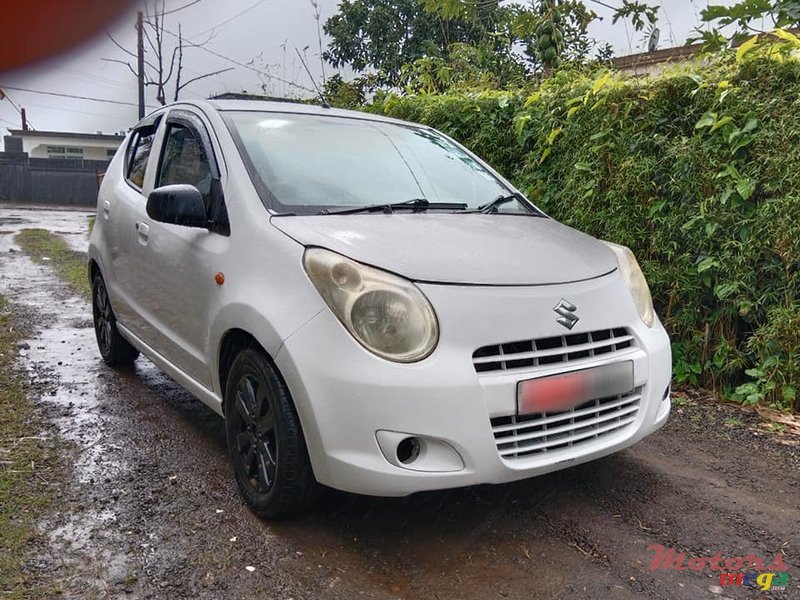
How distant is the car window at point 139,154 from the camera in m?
4.05

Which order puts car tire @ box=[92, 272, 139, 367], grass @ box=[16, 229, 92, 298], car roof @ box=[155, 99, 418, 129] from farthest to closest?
grass @ box=[16, 229, 92, 298], car tire @ box=[92, 272, 139, 367], car roof @ box=[155, 99, 418, 129]

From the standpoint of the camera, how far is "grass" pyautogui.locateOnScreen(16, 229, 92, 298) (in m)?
8.22

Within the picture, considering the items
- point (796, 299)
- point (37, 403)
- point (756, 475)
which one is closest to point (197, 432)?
point (37, 403)

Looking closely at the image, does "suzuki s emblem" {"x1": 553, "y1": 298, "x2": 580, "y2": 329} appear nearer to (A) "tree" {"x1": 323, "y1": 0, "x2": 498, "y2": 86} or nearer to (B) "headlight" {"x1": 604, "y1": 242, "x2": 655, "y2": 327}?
(B) "headlight" {"x1": 604, "y1": 242, "x2": 655, "y2": 327}

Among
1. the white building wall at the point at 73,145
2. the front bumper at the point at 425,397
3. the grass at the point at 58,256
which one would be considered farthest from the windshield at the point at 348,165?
the white building wall at the point at 73,145

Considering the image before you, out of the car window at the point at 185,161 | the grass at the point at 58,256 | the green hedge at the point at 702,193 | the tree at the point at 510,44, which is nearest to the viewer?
A: the car window at the point at 185,161

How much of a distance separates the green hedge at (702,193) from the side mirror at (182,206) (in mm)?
2676

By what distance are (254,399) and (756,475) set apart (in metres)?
2.35

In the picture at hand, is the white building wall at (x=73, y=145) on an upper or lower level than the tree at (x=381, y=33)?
lower

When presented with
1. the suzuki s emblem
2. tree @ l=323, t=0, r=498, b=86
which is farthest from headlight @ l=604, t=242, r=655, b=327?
Answer: tree @ l=323, t=0, r=498, b=86

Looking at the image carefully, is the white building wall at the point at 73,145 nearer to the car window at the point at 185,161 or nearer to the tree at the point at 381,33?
the tree at the point at 381,33

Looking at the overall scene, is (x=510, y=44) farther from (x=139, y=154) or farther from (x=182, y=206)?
(x=182, y=206)

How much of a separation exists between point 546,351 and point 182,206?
1642mm

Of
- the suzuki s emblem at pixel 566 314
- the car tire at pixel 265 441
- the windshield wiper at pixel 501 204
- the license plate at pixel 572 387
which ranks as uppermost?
the windshield wiper at pixel 501 204
